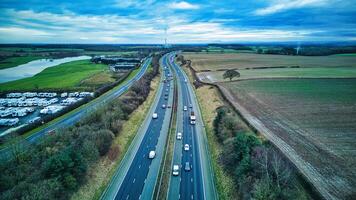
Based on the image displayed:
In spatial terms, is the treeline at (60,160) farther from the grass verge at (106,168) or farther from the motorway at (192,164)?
the motorway at (192,164)

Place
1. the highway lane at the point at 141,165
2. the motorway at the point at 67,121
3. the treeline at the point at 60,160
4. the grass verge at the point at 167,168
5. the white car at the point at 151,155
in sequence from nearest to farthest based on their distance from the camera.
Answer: the treeline at the point at 60,160 < the grass verge at the point at 167,168 < the highway lane at the point at 141,165 < the motorway at the point at 67,121 < the white car at the point at 151,155

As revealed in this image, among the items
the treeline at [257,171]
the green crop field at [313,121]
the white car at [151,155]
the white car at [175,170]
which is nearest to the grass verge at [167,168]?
the white car at [175,170]

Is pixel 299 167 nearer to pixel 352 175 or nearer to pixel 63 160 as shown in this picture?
pixel 352 175

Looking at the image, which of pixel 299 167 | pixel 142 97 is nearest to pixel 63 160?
pixel 299 167

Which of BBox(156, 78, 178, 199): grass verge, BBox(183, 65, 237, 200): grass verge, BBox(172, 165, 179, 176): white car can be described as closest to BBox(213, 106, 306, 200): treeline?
BBox(183, 65, 237, 200): grass verge

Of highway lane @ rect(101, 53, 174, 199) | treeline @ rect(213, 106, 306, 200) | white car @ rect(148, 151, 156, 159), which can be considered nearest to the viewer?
treeline @ rect(213, 106, 306, 200)

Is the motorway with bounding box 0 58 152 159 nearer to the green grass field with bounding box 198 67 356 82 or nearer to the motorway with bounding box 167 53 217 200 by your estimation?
the motorway with bounding box 167 53 217 200
